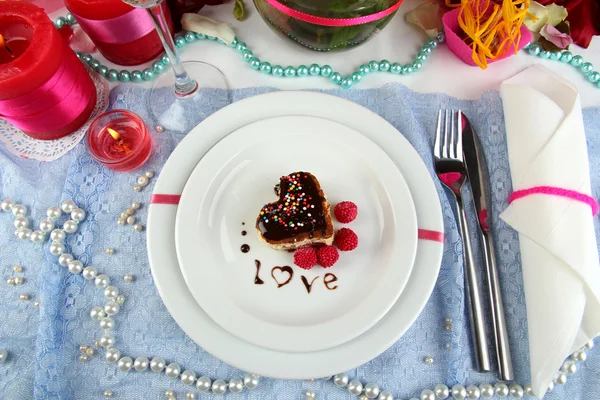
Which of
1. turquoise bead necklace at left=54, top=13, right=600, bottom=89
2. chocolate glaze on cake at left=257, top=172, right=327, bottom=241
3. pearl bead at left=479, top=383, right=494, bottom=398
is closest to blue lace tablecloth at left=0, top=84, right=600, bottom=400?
pearl bead at left=479, top=383, right=494, bottom=398

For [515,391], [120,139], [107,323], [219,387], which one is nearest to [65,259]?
[107,323]

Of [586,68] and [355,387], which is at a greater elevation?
[586,68]

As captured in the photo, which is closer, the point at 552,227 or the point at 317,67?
the point at 552,227

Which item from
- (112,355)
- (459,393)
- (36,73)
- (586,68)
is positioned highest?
(586,68)

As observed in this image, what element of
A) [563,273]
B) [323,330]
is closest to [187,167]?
[323,330]

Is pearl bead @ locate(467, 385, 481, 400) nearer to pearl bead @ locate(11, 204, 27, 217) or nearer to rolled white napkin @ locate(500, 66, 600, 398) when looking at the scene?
rolled white napkin @ locate(500, 66, 600, 398)

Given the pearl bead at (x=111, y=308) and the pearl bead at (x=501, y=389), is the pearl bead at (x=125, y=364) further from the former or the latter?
the pearl bead at (x=501, y=389)

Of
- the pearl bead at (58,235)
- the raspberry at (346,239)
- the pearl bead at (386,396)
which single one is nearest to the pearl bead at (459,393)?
the pearl bead at (386,396)

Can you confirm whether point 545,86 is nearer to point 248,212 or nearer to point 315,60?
point 315,60

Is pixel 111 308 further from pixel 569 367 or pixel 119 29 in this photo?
pixel 569 367
